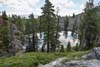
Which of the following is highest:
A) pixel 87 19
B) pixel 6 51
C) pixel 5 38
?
pixel 87 19

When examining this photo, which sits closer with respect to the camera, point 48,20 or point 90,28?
point 48,20

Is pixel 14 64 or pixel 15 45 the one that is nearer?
pixel 14 64

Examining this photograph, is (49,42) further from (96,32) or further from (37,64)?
(37,64)

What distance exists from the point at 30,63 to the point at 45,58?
2.06 metres

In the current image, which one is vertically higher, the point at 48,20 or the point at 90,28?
the point at 48,20

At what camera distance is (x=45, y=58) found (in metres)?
18.3

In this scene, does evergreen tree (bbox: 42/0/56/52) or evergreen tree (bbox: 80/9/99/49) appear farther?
evergreen tree (bbox: 80/9/99/49)

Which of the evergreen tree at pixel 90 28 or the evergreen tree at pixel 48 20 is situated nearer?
the evergreen tree at pixel 48 20

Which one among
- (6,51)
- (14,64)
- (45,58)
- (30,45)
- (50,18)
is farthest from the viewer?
(30,45)

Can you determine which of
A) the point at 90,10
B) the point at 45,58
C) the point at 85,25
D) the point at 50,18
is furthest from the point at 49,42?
the point at 45,58

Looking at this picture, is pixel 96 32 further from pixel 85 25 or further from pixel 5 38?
pixel 5 38

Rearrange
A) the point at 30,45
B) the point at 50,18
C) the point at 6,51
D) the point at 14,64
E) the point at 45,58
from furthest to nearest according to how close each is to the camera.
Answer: the point at 30,45
the point at 6,51
the point at 50,18
the point at 45,58
the point at 14,64

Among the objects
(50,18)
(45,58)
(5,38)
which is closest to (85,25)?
(50,18)

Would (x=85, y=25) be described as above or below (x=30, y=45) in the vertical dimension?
above
